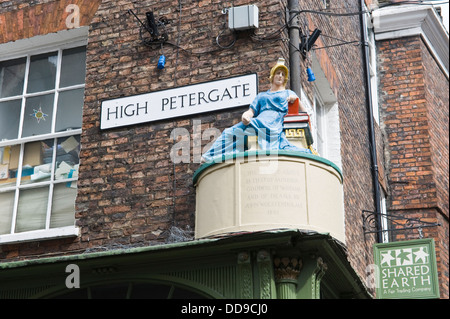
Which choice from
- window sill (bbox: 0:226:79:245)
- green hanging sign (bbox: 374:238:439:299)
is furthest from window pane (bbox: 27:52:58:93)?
green hanging sign (bbox: 374:238:439:299)

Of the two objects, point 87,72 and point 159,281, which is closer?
point 159,281

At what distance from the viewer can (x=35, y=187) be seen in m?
10.0

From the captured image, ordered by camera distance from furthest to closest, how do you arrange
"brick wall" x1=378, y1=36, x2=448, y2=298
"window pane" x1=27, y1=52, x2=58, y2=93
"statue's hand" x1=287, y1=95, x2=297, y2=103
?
"brick wall" x1=378, y1=36, x2=448, y2=298
"window pane" x1=27, y1=52, x2=58, y2=93
"statue's hand" x1=287, y1=95, x2=297, y2=103

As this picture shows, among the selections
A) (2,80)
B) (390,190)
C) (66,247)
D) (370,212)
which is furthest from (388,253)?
(2,80)

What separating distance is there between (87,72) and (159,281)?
325 centimetres

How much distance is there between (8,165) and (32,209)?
0.75 m

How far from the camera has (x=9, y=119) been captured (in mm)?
10633

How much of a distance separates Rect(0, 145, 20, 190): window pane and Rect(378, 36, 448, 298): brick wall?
20.9 feet

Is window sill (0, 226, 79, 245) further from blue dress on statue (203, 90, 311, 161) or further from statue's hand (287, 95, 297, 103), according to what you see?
statue's hand (287, 95, 297, 103)

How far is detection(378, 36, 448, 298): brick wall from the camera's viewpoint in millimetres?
13766

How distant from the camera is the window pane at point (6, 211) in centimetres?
995

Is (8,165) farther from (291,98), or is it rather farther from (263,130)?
(291,98)

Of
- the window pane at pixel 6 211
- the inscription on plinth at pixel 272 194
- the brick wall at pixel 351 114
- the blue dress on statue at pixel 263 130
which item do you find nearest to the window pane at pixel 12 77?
the window pane at pixel 6 211
